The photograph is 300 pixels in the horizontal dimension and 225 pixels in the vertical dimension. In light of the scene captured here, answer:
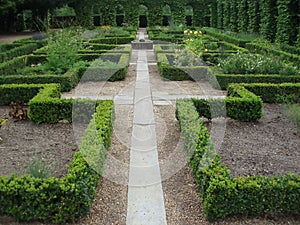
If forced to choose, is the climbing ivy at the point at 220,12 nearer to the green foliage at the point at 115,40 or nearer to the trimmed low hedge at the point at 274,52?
the green foliage at the point at 115,40

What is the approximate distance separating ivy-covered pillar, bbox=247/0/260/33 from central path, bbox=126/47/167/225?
15409 mm

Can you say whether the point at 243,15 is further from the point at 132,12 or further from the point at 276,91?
the point at 276,91

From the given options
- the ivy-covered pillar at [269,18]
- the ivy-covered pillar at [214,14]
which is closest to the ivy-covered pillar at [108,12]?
the ivy-covered pillar at [214,14]

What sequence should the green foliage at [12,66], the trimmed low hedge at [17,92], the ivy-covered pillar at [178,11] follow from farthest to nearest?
1. the ivy-covered pillar at [178,11]
2. the green foliage at [12,66]
3. the trimmed low hedge at [17,92]

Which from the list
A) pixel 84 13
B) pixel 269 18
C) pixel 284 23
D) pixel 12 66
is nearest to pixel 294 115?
pixel 12 66

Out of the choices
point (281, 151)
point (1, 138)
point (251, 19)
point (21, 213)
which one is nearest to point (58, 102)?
point (1, 138)

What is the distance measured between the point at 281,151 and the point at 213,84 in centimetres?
463

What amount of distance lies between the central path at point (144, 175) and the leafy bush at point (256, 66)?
3.43 meters

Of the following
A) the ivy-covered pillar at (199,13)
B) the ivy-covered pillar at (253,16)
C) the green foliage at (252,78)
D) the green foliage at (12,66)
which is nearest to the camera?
the green foliage at (252,78)

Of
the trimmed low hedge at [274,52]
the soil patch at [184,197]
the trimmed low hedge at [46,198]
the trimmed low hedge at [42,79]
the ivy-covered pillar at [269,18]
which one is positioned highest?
the ivy-covered pillar at [269,18]

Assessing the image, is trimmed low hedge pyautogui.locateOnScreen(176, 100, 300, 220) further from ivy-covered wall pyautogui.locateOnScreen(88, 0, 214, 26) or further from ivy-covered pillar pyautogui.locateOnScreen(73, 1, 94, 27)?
ivy-covered pillar pyautogui.locateOnScreen(73, 1, 94, 27)

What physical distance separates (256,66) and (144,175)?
635 centimetres

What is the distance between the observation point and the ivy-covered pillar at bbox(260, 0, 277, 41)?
18.3 m

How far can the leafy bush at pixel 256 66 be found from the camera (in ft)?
31.9
